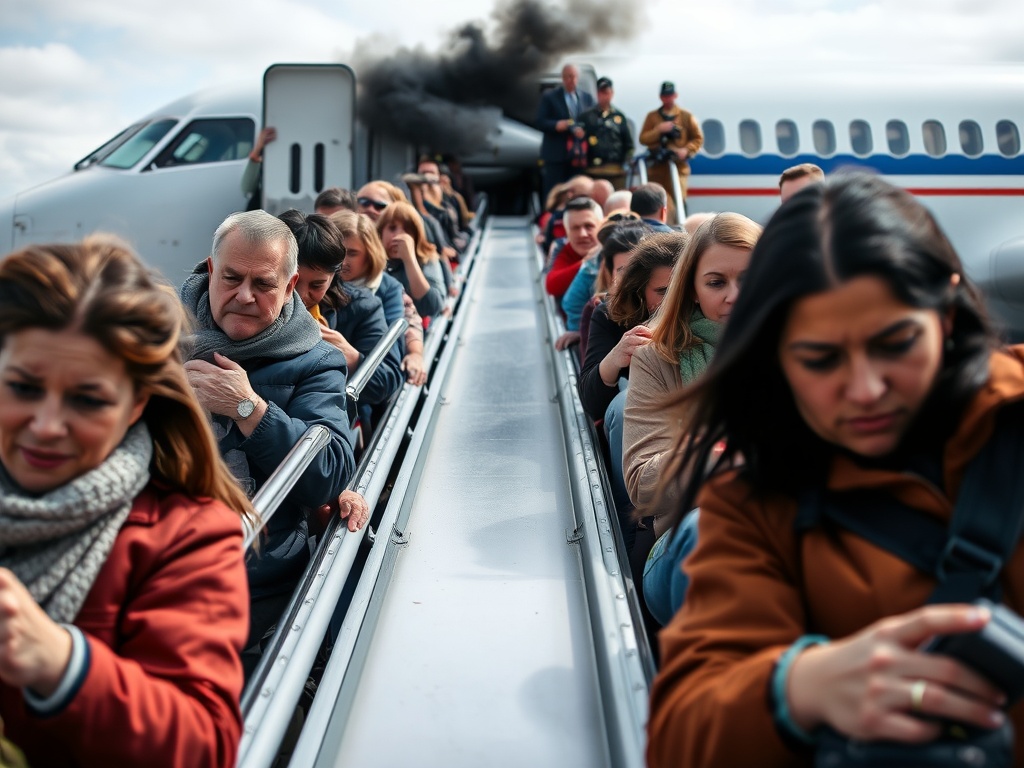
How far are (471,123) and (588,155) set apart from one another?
2246 mm

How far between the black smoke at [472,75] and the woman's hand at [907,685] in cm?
975

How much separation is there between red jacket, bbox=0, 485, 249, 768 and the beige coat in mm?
1167

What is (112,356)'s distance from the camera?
1340 millimetres

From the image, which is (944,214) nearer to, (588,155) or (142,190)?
(588,155)

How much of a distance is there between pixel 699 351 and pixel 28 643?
1.68 meters

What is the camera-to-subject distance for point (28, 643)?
1.11 m

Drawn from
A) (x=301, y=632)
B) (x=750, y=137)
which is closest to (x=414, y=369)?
Answer: (x=301, y=632)

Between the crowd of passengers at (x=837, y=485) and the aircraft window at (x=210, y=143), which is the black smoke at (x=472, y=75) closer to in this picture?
the aircraft window at (x=210, y=143)

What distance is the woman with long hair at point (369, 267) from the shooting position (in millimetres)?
4027

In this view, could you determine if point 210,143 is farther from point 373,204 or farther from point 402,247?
point 402,247

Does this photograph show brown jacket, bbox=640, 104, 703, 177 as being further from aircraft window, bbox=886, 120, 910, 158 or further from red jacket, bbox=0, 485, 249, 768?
red jacket, bbox=0, 485, 249, 768

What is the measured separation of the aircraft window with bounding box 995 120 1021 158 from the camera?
11602 mm

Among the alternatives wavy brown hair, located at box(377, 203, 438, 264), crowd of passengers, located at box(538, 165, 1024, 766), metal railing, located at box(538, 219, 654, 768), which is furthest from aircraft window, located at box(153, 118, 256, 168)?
crowd of passengers, located at box(538, 165, 1024, 766)

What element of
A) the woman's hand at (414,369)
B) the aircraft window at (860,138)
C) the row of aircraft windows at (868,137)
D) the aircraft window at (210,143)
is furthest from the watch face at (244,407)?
the aircraft window at (860,138)
